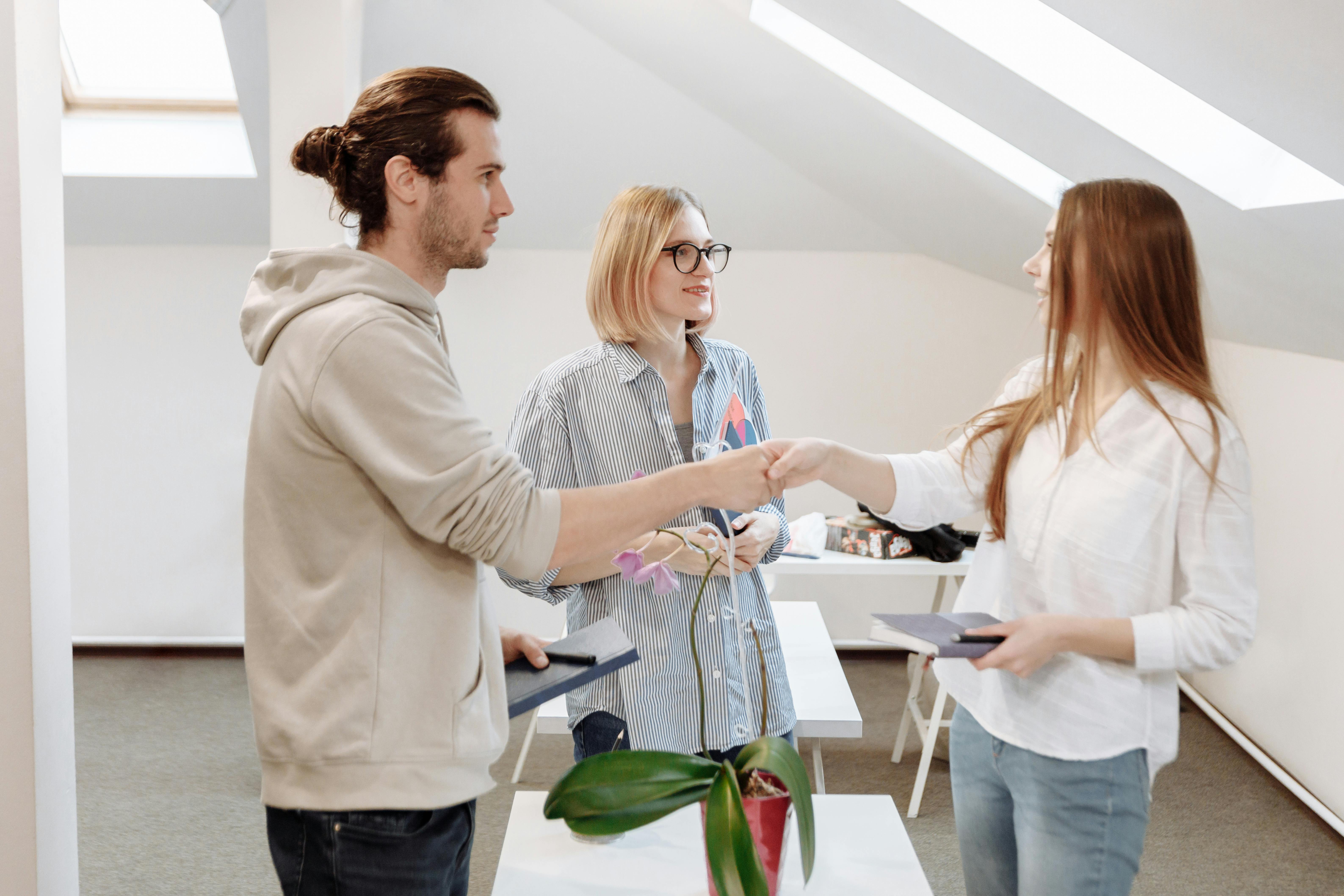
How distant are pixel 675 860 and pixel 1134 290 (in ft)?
3.23

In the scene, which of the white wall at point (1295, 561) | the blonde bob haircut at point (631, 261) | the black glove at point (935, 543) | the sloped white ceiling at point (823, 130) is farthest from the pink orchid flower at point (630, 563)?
the white wall at point (1295, 561)

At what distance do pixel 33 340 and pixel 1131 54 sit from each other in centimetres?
175

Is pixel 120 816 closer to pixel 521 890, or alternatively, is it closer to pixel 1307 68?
pixel 521 890

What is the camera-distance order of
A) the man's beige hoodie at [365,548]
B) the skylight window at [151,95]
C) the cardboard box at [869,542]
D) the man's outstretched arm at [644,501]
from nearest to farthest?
the man's beige hoodie at [365,548] → the man's outstretched arm at [644,501] → the cardboard box at [869,542] → the skylight window at [151,95]

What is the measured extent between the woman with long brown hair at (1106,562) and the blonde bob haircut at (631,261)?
25.3 inches

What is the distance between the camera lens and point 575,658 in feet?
4.26

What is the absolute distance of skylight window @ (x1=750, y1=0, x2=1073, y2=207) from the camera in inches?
102

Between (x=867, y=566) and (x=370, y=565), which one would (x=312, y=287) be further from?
(x=867, y=566)

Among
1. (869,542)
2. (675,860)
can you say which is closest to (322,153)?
(675,860)

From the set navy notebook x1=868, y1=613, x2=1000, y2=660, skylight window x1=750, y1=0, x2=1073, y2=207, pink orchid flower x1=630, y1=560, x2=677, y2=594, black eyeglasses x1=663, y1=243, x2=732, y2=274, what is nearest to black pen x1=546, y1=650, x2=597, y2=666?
pink orchid flower x1=630, y1=560, x2=677, y2=594

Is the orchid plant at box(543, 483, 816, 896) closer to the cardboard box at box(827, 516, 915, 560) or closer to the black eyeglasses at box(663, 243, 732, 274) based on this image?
the black eyeglasses at box(663, 243, 732, 274)

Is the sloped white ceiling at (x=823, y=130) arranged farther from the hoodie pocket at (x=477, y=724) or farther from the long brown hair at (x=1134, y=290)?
the hoodie pocket at (x=477, y=724)

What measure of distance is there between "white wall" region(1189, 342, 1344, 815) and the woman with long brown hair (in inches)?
71.2

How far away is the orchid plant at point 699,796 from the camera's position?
3.52ft
